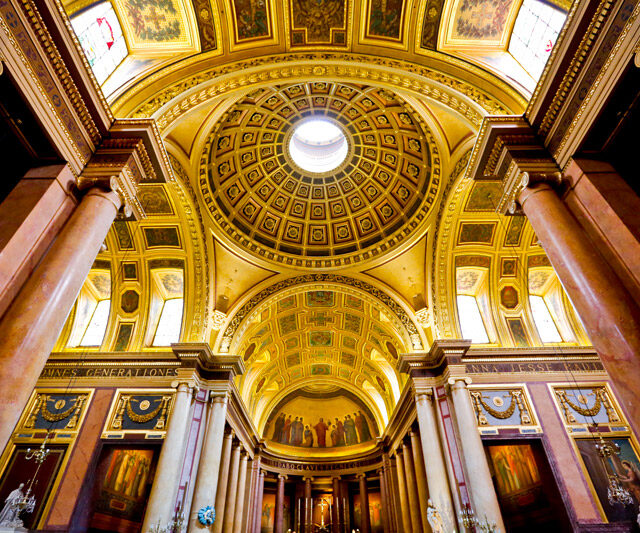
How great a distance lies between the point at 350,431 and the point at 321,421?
2.30 m

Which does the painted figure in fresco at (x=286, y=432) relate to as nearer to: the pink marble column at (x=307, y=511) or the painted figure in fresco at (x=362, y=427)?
the pink marble column at (x=307, y=511)

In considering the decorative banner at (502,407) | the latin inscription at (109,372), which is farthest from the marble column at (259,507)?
the decorative banner at (502,407)

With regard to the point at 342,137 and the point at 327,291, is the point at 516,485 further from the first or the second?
the point at 342,137

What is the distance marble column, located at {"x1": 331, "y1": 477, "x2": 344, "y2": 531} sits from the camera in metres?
23.6

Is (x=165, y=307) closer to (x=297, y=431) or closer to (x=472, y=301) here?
(x=472, y=301)

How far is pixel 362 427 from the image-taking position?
26.7m

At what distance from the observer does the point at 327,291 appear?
19.0 m

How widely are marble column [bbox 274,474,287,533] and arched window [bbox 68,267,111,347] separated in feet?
49.8

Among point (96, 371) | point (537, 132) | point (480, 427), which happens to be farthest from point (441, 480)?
point (96, 371)

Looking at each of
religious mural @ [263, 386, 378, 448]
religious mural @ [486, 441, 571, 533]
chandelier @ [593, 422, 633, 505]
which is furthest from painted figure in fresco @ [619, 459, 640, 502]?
religious mural @ [263, 386, 378, 448]

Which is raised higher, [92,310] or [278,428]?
[92,310]

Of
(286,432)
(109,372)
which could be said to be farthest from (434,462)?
(286,432)

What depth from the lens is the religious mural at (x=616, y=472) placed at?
10805 mm

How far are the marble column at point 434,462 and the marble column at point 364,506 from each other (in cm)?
1202
